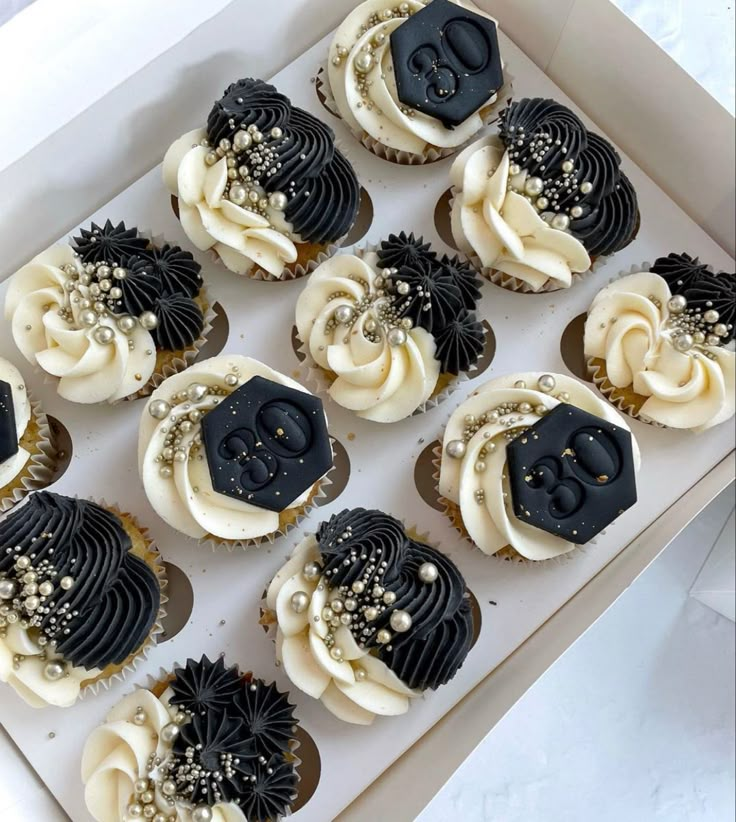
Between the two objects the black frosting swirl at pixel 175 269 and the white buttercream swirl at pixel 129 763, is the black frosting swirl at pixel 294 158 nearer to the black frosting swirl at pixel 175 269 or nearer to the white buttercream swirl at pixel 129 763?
the black frosting swirl at pixel 175 269

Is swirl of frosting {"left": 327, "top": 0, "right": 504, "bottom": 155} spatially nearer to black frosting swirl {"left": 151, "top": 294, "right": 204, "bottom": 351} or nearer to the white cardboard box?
the white cardboard box

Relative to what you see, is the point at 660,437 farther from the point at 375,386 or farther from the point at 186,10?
the point at 186,10

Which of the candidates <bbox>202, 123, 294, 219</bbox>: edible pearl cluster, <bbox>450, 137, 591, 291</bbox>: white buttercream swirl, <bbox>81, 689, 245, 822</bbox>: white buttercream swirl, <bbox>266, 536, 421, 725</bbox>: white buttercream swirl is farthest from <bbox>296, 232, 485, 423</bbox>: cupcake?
<bbox>81, 689, 245, 822</bbox>: white buttercream swirl

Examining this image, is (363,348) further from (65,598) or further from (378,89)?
(65,598)

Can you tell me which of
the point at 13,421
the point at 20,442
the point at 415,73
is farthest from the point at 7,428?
the point at 415,73

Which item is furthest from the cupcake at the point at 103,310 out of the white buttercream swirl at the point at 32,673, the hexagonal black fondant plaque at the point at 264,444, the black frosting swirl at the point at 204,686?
the black frosting swirl at the point at 204,686

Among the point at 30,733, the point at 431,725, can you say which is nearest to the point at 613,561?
the point at 431,725

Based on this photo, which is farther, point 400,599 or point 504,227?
point 504,227
